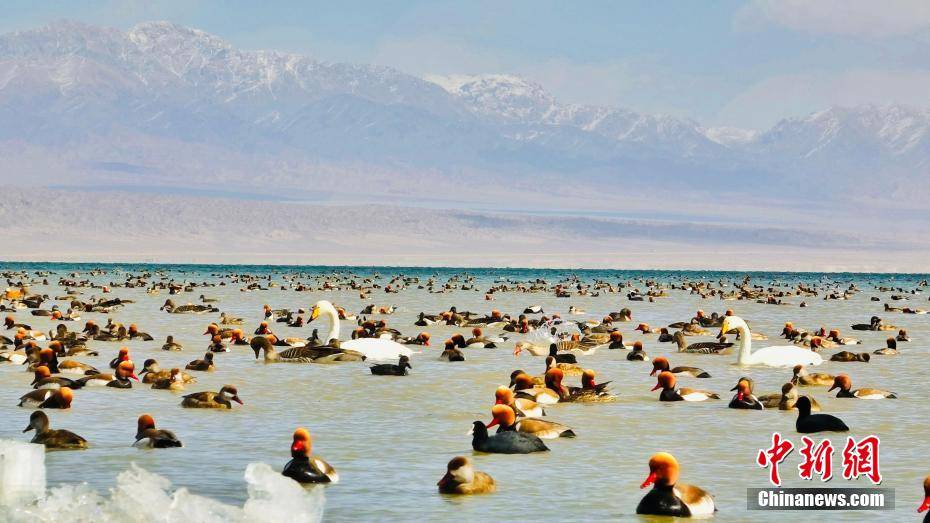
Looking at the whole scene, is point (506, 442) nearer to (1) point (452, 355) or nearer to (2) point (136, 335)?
(1) point (452, 355)

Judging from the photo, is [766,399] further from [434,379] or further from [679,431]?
[434,379]

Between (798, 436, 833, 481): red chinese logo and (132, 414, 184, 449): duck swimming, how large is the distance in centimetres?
876

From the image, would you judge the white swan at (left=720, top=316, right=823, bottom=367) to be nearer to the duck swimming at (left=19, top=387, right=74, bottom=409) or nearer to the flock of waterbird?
the flock of waterbird

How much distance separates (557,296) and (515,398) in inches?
2533

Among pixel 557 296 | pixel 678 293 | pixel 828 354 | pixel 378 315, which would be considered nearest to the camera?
pixel 828 354

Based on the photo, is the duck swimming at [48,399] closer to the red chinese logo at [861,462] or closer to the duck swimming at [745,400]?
the duck swimming at [745,400]

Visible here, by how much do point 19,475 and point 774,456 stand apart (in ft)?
32.4

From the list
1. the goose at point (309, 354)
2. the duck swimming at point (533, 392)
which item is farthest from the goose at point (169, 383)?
the duck swimming at point (533, 392)

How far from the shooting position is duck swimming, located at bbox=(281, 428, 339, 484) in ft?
58.2

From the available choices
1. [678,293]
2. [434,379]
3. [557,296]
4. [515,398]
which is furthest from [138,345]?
[678,293]

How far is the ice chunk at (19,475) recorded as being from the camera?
49.5 feet

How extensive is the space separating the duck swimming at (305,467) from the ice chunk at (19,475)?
10.7ft

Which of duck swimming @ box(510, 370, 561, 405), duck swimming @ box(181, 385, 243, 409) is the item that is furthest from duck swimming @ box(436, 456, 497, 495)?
duck swimming @ box(181, 385, 243, 409)

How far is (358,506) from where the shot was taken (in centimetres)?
1669
